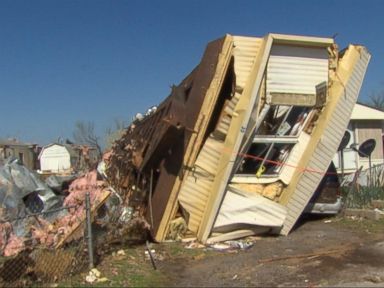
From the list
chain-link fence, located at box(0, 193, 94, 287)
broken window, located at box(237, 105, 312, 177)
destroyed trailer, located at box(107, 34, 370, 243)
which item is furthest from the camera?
broken window, located at box(237, 105, 312, 177)

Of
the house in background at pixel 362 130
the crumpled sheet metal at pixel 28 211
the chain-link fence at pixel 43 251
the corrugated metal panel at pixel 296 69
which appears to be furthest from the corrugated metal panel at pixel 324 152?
the house in background at pixel 362 130

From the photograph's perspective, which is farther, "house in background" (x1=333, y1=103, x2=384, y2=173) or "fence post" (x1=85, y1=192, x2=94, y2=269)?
"house in background" (x1=333, y1=103, x2=384, y2=173)

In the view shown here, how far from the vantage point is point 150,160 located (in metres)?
10.4

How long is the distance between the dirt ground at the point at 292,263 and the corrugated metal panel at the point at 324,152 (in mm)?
537

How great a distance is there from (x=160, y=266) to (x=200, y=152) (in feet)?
8.37

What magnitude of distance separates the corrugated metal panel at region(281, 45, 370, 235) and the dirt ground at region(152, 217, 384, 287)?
54 cm

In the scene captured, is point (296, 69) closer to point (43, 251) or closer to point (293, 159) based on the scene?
point (293, 159)

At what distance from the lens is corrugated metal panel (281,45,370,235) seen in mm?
10828

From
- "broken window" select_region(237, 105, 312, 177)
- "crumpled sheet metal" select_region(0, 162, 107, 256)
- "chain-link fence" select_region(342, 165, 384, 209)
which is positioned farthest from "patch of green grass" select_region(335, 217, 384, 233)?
"crumpled sheet metal" select_region(0, 162, 107, 256)

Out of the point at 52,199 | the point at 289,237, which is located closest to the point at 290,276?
the point at 289,237

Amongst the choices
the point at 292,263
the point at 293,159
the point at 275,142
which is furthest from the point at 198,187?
the point at 292,263

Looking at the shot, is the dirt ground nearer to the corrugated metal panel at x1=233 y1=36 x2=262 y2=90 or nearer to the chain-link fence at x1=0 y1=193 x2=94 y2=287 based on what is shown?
the chain-link fence at x1=0 y1=193 x2=94 y2=287

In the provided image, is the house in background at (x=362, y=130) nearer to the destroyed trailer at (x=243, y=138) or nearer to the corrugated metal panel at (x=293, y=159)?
the destroyed trailer at (x=243, y=138)

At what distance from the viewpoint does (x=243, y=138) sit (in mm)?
9891
